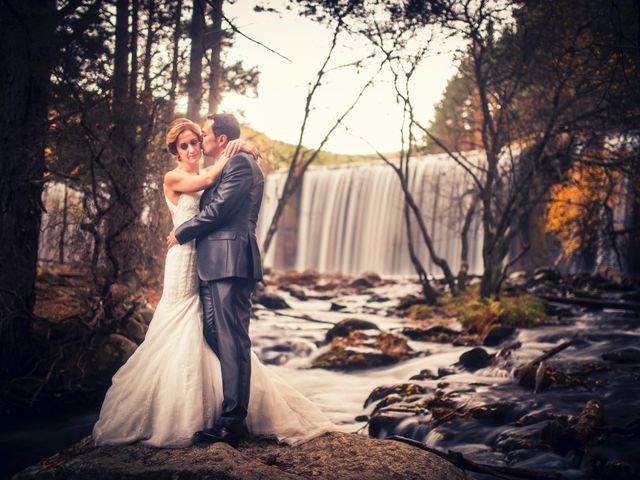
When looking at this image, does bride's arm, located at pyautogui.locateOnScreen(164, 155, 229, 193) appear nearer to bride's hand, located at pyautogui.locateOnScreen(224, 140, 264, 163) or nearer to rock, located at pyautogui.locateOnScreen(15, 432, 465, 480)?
bride's hand, located at pyautogui.locateOnScreen(224, 140, 264, 163)

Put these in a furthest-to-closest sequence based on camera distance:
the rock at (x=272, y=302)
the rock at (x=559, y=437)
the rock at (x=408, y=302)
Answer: the rock at (x=272, y=302) < the rock at (x=408, y=302) < the rock at (x=559, y=437)

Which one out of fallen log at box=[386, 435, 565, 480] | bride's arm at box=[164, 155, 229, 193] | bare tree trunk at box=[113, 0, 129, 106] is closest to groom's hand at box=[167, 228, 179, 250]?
bride's arm at box=[164, 155, 229, 193]

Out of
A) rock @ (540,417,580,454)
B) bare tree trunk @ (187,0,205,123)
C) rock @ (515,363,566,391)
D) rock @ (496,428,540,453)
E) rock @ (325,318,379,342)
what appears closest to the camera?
rock @ (540,417,580,454)

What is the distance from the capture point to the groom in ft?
13.8

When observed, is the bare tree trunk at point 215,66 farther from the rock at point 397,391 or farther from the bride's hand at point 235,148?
the bride's hand at point 235,148

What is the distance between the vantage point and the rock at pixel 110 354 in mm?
8297

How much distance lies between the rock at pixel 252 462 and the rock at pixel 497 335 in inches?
306

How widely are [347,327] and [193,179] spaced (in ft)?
31.6

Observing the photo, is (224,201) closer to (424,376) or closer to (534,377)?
(534,377)

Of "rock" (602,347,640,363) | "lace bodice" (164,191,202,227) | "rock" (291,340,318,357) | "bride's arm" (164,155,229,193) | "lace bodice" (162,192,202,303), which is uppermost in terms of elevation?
"bride's arm" (164,155,229,193)

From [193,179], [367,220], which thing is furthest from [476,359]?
[367,220]

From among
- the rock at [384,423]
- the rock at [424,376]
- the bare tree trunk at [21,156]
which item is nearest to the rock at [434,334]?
the rock at [424,376]

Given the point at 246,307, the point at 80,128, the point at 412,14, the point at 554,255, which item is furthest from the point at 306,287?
the point at 246,307

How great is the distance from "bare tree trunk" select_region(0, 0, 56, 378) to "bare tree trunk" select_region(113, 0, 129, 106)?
3.76 feet
